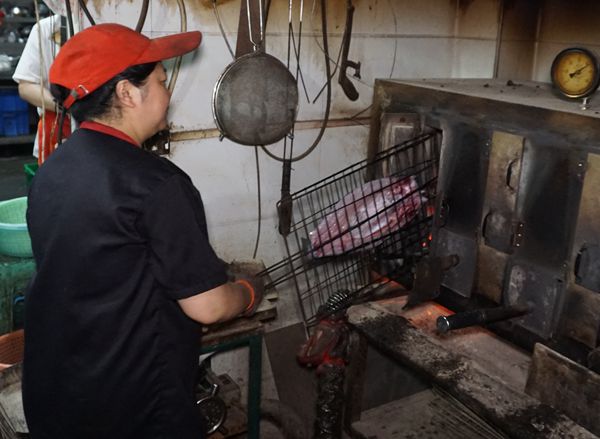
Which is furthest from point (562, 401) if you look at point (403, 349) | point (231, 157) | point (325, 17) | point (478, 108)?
point (325, 17)

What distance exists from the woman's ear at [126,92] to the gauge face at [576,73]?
1424mm

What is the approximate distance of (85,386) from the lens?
148 cm

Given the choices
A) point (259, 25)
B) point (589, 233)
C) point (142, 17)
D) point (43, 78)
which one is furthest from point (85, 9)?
point (589, 233)

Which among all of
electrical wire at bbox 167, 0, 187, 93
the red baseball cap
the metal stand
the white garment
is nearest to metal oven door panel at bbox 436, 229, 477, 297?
the metal stand

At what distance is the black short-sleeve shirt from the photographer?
52.8 inches

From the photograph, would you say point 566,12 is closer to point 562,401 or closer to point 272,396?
point 562,401

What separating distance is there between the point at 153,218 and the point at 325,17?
60.7 inches

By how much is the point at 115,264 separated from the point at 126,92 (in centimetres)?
41

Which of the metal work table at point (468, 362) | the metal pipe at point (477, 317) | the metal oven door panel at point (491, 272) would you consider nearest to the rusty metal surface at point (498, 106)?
the metal oven door panel at point (491, 272)

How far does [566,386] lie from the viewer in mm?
1744

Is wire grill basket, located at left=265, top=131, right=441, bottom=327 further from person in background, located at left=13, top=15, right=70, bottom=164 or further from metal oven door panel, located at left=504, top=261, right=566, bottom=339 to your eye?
person in background, located at left=13, top=15, right=70, bottom=164

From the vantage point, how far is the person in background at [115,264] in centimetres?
134

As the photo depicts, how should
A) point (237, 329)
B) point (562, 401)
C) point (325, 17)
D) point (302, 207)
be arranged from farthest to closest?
point (302, 207) → point (325, 17) → point (237, 329) → point (562, 401)

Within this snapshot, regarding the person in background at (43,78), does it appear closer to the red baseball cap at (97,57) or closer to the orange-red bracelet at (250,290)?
the red baseball cap at (97,57)
